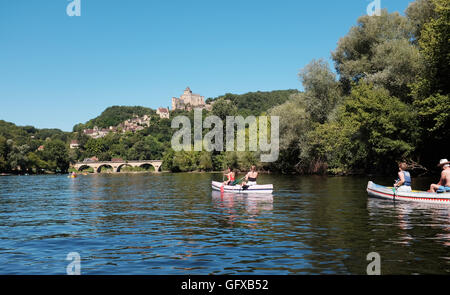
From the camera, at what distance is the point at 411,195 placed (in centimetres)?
2245

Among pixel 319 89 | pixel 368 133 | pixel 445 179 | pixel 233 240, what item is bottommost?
pixel 233 240

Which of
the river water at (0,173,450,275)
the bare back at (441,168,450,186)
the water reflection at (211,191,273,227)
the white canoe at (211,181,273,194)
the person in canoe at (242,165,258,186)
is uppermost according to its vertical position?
the bare back at (441,168,450,186)

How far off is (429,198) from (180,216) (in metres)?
12.8

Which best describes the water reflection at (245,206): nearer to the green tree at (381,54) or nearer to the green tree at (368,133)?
the green tree at (368,133)

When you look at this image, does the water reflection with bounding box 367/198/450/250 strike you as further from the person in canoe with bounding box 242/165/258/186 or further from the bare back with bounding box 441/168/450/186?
the person in canoe with bounding box 242/165/258/186

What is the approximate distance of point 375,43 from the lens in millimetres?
47938

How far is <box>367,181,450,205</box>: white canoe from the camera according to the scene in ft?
68.9

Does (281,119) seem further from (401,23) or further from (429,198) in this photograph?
(429,198)

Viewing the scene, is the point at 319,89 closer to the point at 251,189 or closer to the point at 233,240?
the point at 251,189

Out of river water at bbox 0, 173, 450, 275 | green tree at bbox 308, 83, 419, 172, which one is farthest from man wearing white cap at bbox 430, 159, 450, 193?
green tree at bbox 308, 83, 419, 172

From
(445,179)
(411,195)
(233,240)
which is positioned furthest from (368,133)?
(233,240)

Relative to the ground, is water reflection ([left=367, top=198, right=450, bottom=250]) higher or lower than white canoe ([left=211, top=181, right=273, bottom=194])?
lower

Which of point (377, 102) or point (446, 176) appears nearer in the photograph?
point (446, 176)

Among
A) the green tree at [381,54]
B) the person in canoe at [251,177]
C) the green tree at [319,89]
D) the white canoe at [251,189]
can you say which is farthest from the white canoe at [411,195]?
the green tree at [319,89]
